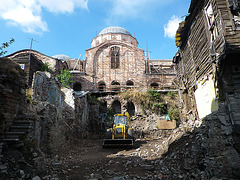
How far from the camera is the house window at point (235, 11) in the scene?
7.33 metres

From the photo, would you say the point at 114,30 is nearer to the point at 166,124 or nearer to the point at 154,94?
the point at 154,94

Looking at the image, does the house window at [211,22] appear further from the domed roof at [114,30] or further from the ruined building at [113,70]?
the domed roof at [114,30]

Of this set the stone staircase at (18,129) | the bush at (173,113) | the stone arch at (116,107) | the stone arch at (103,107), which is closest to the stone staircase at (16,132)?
the stone staircase at (18,129)

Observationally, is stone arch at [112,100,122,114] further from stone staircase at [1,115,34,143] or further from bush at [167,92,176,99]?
stone staircase at [1,115,34,143]

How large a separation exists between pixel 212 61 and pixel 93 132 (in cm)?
1363

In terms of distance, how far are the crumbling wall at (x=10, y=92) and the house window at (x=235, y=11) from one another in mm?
8579

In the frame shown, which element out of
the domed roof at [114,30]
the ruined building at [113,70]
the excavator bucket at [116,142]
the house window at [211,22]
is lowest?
the excavator bucket at [116,142]

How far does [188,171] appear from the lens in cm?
588

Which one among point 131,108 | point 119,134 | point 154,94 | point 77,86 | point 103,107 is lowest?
point 119,134

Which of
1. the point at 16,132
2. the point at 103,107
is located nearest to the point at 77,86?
the point at 103,107

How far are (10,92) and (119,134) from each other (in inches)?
302

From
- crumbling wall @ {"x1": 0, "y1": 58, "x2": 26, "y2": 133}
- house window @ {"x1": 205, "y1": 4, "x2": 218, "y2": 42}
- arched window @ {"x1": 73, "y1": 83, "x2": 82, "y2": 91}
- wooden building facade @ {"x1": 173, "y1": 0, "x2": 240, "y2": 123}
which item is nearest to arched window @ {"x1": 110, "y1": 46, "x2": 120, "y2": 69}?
arched window @ {"x1": 73, "y1": 83, "x2": 82, "y2": 91}

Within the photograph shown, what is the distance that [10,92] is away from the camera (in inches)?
214

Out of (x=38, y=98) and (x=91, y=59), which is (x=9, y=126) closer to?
(x=38, y=98)
